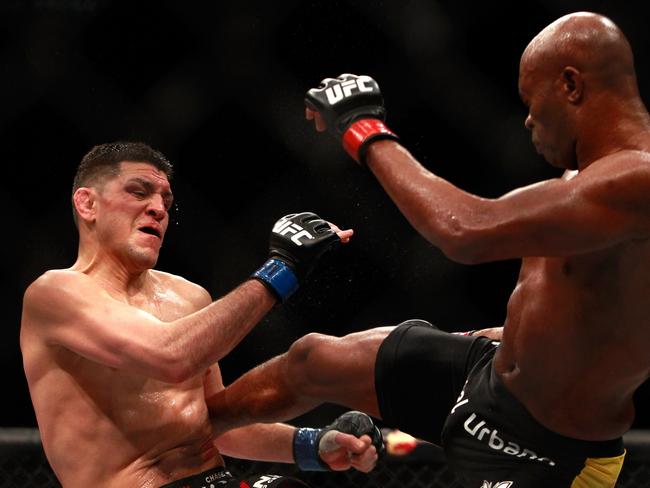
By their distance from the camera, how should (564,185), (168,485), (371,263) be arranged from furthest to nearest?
(371,263) → (168,485) → (564,185)

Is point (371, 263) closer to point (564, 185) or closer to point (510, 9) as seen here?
point (510, 9)

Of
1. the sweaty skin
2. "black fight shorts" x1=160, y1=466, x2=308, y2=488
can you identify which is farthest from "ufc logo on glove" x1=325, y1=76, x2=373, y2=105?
"black fight shorts" x1=160, y1=466, x2=308, y2=488

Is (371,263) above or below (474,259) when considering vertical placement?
below

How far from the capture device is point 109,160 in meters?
2.03

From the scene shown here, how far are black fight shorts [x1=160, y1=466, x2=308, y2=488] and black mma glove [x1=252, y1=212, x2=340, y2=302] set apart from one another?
35 centimetres

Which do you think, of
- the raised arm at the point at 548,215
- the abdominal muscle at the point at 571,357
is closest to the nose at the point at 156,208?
the raised arm at the point at 548,215

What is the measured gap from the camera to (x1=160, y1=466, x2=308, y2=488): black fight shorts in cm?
183

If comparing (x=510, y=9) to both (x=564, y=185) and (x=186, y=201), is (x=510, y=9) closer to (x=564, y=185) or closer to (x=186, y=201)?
(x=186, y=201)

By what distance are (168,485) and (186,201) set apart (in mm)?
1246

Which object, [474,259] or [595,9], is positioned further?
[595,9]

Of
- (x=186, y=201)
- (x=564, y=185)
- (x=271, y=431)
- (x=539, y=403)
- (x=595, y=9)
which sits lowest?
(x=271, y=431)

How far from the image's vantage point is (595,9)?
2889 millimetres

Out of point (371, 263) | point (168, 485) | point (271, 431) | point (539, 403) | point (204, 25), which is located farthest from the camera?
point (371, 263)

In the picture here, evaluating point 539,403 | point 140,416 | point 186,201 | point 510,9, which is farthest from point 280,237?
point 510,9
